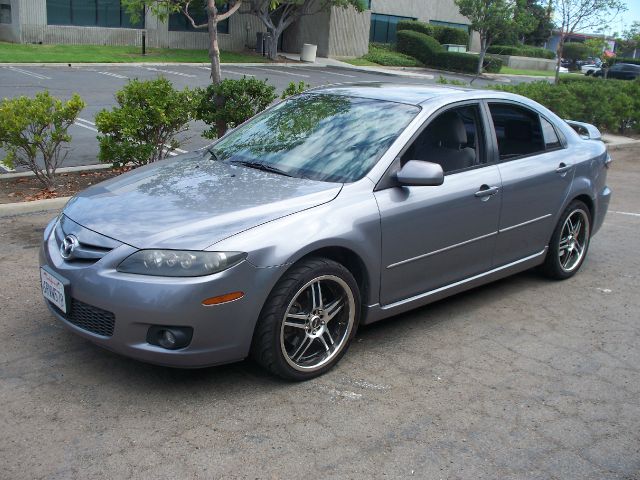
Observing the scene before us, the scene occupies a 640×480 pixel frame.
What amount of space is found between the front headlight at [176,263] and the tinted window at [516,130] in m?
2.60

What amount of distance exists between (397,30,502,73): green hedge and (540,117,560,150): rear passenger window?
37.1 m

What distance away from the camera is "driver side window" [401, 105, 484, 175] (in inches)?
200

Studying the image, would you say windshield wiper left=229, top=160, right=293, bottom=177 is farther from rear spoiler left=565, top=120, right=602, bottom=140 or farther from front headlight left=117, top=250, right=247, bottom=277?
rear spoiler left=565, top=120, right=602, bottom=140

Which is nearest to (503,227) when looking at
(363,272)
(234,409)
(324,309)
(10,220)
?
(363,272)

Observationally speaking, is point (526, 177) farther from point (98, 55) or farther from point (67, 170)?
point (98, 55)

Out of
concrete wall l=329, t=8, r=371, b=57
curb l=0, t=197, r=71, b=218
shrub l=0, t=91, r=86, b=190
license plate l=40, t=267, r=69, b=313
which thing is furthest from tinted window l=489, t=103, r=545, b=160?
concrete wall l=329, t=8, r=371, b=57

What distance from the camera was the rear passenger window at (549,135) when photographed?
6.06m

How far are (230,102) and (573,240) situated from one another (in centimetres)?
479

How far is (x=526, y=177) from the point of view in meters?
5.62

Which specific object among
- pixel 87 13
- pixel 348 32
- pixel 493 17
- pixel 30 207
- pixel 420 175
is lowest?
pixel 30 207

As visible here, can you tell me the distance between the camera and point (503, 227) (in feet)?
17.9

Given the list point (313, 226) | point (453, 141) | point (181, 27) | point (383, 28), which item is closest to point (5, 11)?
point (181, 27)

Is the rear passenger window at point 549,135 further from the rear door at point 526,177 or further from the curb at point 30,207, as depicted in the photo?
the curb at point 30,207

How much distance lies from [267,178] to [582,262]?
3.34 meters
